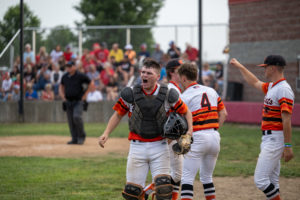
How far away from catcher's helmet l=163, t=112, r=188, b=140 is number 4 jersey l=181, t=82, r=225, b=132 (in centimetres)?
62

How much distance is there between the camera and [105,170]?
9484 millimetres

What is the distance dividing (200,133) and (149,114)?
0.90 meters

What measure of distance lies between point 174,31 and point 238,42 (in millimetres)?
3021

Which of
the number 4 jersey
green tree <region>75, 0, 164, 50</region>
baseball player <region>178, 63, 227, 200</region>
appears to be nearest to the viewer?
baseball player <region>178, 63, 227, 200</region>

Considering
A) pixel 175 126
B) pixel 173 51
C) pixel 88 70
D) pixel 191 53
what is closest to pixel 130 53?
pixel 88 70

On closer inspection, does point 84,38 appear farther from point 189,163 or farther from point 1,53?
point 189,163

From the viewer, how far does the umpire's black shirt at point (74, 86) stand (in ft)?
44.1

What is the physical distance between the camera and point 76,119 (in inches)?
528

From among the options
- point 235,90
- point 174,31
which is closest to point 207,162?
point 235,90

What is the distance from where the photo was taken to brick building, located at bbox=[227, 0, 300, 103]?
1741cm

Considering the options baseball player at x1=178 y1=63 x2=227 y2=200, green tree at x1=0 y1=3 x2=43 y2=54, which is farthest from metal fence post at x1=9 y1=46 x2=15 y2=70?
baseball player at x1=178 y1=63 x2=227 y2=200

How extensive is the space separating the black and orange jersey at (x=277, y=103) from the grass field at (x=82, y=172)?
8.91 feet

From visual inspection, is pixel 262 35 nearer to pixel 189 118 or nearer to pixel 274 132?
pixel 274 132

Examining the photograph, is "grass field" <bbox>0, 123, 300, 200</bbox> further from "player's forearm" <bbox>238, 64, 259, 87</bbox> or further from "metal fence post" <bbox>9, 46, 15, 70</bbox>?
"metal fence post" <bbox>9, 46, 15, 70</bbox>
